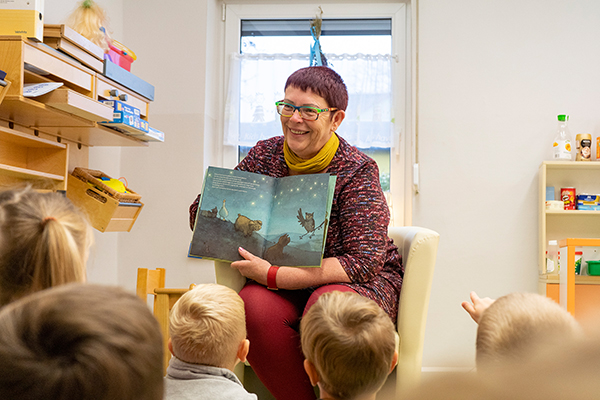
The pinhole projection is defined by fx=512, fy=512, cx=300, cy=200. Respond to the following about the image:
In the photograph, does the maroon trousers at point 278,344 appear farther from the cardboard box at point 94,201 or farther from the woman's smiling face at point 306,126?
the cardboard box at point 94,201

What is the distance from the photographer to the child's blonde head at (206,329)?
114 cm

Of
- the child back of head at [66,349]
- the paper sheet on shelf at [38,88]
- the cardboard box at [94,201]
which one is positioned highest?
the paper sheet on shelf at [38,88]

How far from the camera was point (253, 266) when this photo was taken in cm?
155

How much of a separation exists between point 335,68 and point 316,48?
18cm

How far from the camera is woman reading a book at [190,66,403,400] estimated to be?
4.80ft

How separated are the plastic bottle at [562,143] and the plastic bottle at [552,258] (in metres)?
0.49

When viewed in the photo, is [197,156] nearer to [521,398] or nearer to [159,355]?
[159,355]

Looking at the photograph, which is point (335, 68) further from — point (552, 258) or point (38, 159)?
point (38, 159)

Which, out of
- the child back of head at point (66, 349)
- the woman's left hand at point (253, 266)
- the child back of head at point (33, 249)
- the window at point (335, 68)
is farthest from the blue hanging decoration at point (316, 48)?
the child back of head at point (66, 349)

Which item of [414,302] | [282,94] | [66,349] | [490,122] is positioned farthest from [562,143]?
[66,349]

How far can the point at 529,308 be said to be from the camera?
0.45m

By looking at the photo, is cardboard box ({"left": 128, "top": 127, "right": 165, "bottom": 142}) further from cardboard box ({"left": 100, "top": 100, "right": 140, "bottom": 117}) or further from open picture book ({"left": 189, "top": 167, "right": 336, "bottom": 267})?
open picture book ({"left": 189, "top": 167, "right": 336, "bottom": 267})

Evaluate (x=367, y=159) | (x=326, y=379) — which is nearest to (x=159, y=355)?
(x=326, y=379)

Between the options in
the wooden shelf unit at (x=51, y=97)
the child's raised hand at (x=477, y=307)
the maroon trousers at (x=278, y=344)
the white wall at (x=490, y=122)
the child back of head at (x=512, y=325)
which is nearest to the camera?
the child back of head at (x=512, y=325)
